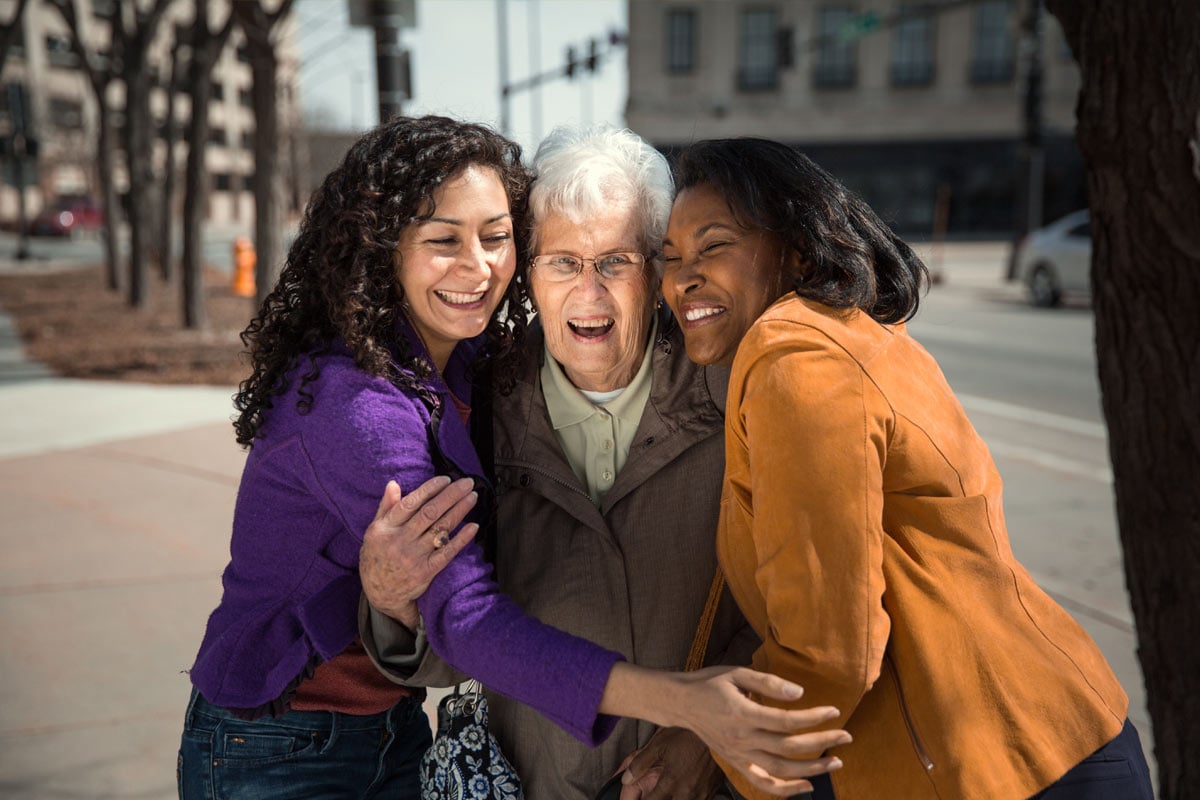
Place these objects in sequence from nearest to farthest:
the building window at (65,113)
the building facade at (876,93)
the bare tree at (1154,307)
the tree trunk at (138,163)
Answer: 1. the bare tree at (1154,307)
2. the tree trunk at (138,163)
3. the building facade at (876,93)
4. the building window at (65,113)

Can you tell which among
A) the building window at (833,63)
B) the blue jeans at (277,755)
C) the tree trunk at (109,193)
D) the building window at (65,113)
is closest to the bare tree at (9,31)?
the tree trunk at (109,193)

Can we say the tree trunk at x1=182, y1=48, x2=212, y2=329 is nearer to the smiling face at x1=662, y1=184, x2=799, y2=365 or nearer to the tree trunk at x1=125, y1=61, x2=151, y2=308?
the tree trunk at x1=125, y1=61, x2=151, y2=308

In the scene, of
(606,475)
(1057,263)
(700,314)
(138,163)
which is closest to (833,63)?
(1057,263)

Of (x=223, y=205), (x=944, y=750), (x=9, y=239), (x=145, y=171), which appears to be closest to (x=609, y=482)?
(x=944, y=750)

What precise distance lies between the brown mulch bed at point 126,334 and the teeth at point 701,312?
8939 millimetres

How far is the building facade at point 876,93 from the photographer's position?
1676 inches

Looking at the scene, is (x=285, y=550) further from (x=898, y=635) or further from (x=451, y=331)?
(x=898, y=635)

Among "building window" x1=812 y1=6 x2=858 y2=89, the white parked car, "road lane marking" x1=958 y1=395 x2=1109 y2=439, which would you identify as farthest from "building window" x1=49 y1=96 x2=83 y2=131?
"road lane marking" x1=958 y1=395 x2=1109 y2=439

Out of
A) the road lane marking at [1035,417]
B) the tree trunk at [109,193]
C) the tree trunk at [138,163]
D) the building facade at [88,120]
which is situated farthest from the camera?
the building facade at [88,120]

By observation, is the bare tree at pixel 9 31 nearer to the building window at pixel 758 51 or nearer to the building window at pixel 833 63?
the building window at pixel 758 51

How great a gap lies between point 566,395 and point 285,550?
644 mm

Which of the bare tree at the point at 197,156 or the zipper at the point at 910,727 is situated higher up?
the bare tree at the point at 197,156

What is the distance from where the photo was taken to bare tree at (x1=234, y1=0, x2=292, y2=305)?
10.8 metres

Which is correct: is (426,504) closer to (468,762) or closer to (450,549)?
(450,549)
